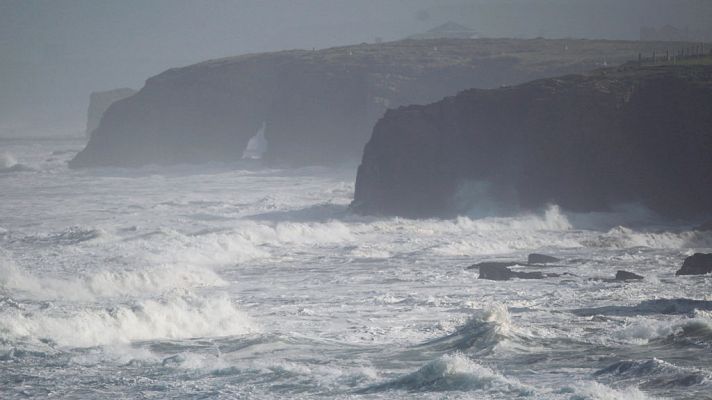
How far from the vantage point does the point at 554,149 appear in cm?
5362

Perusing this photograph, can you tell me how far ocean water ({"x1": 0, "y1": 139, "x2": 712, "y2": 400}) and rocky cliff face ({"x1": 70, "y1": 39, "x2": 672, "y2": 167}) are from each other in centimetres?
4021

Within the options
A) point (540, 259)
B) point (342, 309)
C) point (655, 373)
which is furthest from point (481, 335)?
point (540, 259)

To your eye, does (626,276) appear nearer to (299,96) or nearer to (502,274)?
(502,274)

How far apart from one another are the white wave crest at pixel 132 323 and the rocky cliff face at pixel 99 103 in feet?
422

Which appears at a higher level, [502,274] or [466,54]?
[466,54]

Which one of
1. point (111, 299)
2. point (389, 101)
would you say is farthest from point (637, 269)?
point (389, 101)

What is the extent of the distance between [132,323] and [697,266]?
18598 millimetres

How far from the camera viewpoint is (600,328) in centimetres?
2331

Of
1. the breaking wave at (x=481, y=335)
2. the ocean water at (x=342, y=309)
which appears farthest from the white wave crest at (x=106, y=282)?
the breaking wave at (x=481, y=335)

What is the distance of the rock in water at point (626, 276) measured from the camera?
3141cm

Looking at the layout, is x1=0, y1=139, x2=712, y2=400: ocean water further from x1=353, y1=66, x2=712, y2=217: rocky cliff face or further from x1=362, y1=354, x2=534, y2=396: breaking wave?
x1=353, y1=66, x2=712, y2=217: rocky cliff face

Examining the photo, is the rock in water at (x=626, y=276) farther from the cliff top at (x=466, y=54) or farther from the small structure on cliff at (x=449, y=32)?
the small structure on cliff at (x=449, y=32)

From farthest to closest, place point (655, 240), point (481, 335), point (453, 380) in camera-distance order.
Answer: point (655, 240), point (481, 335), point (453, 380)

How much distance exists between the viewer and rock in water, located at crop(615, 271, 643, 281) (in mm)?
31409
